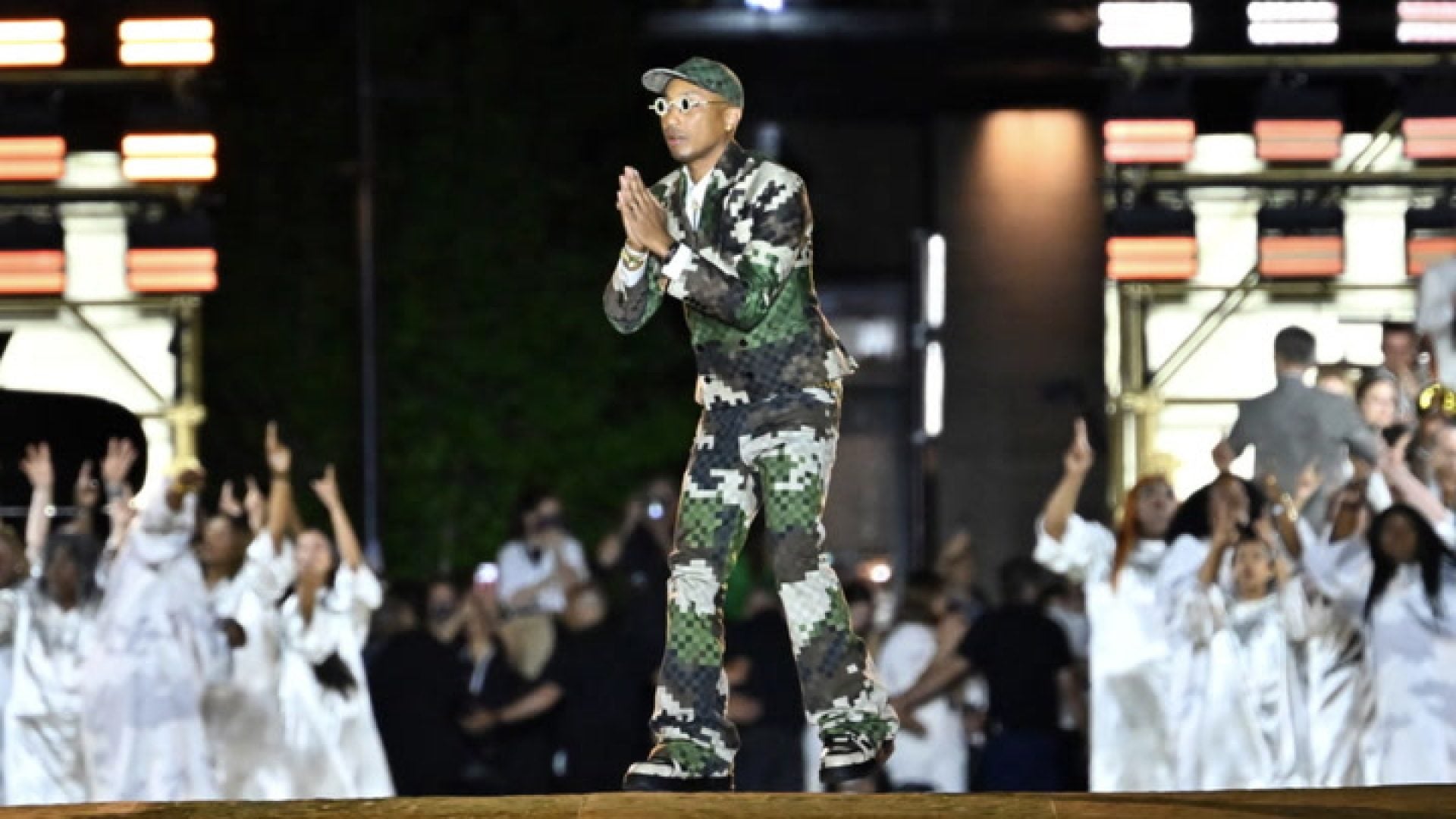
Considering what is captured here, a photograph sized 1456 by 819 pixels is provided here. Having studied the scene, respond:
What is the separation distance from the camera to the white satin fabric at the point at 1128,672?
15.1 meters

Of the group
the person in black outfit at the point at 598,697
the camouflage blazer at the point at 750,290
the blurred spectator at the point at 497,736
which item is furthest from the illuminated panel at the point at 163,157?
the camouflage blazer at the point at 750,290

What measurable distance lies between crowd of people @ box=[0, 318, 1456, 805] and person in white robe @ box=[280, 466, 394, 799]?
1cm

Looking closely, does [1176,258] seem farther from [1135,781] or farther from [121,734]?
[121,734]

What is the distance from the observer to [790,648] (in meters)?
16.3

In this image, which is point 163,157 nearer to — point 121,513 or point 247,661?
point 121,513

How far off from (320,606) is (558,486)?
11998 millimetres

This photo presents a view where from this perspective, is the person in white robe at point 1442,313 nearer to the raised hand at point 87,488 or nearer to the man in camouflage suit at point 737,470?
the man in camouflage suit at point 737,470

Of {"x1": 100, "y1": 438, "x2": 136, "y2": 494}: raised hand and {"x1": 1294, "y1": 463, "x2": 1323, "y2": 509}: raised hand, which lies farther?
{"x1": 100, "y1": 438, "x2": 136, "y2": 494}: raised hand

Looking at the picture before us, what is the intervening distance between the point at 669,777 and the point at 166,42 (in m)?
8.07

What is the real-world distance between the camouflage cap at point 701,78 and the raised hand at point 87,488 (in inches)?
283

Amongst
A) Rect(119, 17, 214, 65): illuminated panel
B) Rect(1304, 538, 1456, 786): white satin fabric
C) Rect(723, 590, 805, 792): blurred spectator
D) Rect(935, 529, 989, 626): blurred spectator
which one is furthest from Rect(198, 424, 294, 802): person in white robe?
Rect(1304, 538, 1456, 786): white satin fabric

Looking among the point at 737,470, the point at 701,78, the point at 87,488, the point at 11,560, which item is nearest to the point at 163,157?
the point at 87,488

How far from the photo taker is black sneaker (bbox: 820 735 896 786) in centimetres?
918

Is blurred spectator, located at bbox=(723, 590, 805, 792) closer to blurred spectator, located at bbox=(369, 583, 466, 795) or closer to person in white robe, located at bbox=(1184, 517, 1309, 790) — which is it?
blurred spectator, located at bbox=(369, 583, 466, 795)
